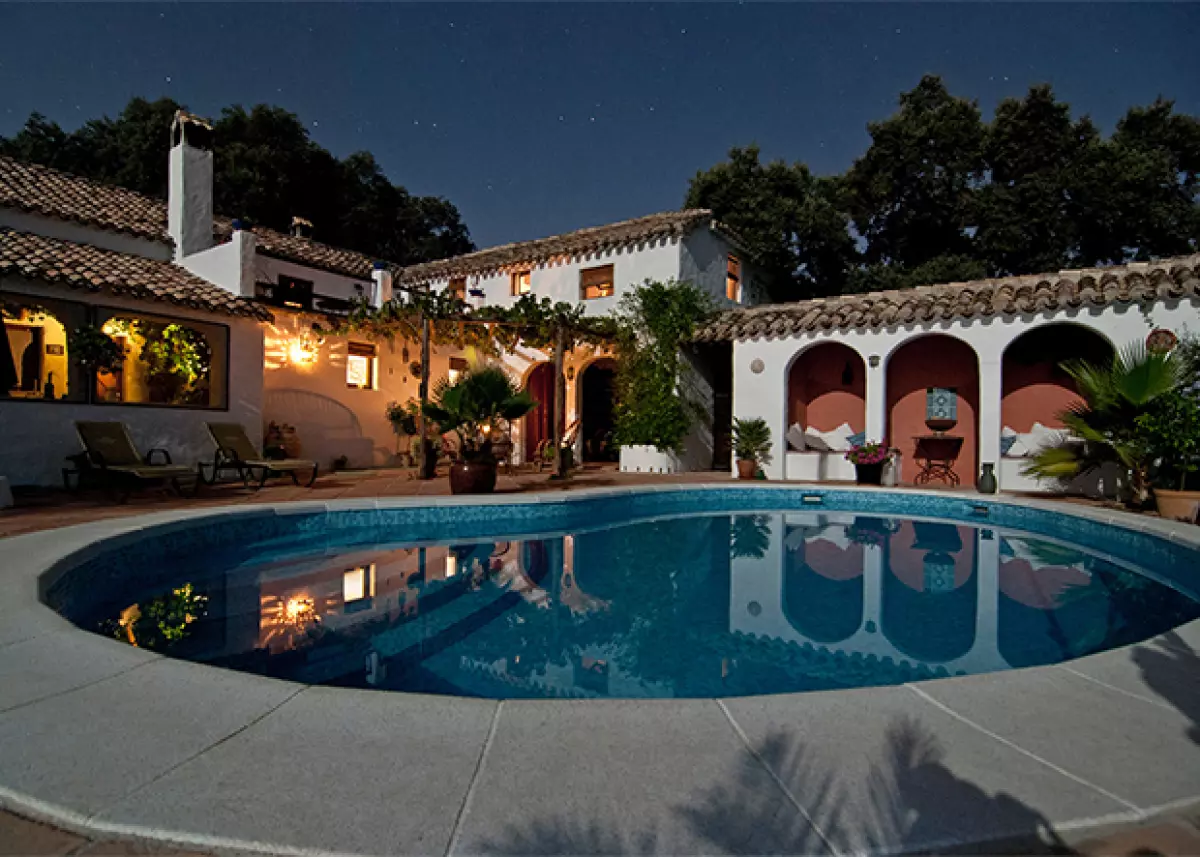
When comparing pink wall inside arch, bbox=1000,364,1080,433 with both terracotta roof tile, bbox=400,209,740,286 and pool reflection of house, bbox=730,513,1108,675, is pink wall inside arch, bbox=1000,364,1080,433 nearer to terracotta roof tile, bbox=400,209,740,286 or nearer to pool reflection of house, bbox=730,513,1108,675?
pool reflection of house, bbox=730,513,1108,675

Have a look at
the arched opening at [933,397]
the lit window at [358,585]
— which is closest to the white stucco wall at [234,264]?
the lit window at [358,585]

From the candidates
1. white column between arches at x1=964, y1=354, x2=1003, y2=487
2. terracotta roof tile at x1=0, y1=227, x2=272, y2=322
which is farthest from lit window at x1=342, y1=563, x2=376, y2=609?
white column between arches at x1=964, y1=354, x2=1003, y2=487

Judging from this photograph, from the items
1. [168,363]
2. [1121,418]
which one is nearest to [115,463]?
[168,363]

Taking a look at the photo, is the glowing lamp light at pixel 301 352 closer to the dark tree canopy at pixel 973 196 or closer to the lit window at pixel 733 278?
the lit window at pixel 733 278

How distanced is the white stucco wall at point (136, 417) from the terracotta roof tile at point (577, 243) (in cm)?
718

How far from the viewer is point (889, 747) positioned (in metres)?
1.90

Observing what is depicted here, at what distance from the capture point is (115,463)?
8305 mm

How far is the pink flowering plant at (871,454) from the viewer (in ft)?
36.6

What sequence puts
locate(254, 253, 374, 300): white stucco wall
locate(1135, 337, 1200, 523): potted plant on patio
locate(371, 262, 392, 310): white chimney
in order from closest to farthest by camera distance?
locate(1135, 337, 1200, 523): potted plant on patio, locate(254, 253, 374, 300): white stucco wall, locate(371, 262, 392, 310): white chimney

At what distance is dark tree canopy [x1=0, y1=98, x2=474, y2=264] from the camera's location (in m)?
25.4

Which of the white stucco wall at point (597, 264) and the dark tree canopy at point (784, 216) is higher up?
the dark tree canopy at point (784, 216)

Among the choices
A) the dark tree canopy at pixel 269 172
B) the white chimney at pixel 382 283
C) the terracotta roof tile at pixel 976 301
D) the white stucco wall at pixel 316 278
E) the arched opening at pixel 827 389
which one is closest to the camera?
the terracotta roof tile at pixel 976 301

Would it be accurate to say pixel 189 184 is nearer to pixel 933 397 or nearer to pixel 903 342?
pixel 903 342

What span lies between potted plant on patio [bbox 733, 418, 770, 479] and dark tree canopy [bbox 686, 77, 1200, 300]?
362 inches
